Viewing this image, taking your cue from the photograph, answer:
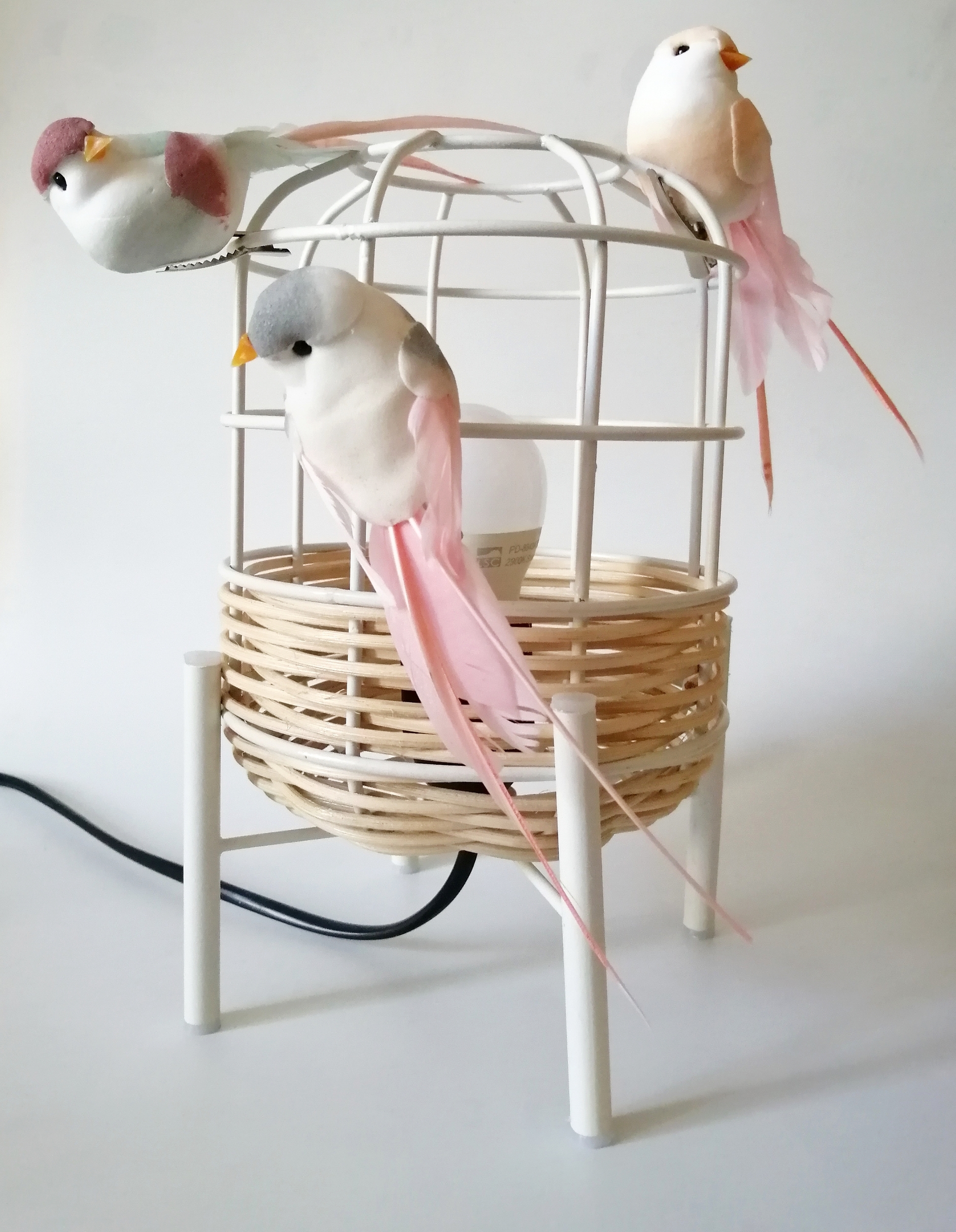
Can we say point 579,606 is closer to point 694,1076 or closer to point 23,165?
point 694,1076

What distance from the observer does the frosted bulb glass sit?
0.59 meters

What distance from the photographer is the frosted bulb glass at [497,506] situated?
1.94 ft

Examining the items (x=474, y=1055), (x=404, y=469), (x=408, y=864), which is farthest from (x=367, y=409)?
(x=408, y=864)

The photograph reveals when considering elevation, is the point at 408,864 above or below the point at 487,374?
below

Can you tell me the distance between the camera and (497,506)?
0.60m

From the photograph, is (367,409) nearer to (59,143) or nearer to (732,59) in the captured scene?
(59,143)

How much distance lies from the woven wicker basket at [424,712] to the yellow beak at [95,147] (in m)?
0.21

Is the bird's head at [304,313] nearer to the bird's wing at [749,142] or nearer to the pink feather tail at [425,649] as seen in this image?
the pink feather tail at [425,649]

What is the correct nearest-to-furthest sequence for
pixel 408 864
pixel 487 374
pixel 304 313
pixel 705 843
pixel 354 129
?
pixel 304 313 → pixel 354 129 → pixel 705 843 → pixel 408 864 → pixel 487 374

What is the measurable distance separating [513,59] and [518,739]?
0.76 metres

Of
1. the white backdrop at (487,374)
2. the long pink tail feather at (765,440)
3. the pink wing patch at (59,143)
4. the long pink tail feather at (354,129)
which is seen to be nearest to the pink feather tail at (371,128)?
the long pink tail feather at (354,129)

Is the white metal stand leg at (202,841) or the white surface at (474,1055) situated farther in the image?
the white metal stand leg at (202,841)

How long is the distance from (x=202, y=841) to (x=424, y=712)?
0.17 meters

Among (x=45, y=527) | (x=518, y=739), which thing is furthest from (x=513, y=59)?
(x=518, y=739)
